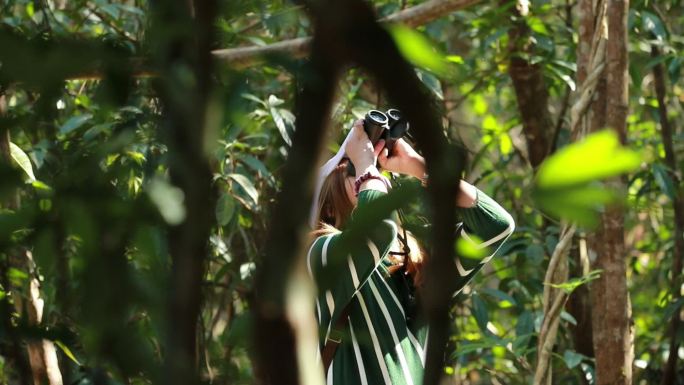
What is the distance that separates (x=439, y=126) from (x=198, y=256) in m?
0.12

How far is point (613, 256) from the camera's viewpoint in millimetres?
2303

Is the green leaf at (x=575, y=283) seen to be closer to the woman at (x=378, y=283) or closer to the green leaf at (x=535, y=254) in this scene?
the woman at (x=378, y=283)

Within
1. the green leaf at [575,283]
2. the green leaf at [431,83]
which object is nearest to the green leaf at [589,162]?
the green leaf at [575,283]

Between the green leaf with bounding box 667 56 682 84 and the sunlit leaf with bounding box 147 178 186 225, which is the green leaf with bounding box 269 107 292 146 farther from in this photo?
the sunlit leaf with bounding box 147 178 186 225

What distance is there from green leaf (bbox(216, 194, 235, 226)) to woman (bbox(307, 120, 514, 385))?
622 millimetres

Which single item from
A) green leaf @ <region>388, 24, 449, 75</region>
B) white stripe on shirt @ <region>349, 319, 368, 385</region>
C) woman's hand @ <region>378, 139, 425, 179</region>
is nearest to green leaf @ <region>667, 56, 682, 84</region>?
woman's hand @ <region>378, 139, 425, 179</region>

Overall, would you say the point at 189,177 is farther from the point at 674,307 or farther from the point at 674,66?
the point at 674,66

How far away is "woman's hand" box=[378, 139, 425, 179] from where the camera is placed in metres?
1.91

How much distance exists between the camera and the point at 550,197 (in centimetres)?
45

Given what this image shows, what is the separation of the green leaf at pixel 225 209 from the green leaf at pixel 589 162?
2.09 m

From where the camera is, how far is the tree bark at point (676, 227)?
267 cm

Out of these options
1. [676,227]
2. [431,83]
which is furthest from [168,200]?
[676,227]

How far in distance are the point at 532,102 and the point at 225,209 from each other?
103cm

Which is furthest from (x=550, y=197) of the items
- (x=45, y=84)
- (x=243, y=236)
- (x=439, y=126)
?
(x=243, y=236)
